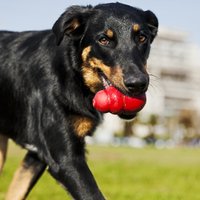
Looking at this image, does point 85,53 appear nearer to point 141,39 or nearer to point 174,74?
point 141,39

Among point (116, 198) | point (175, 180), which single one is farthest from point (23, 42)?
point (175, 180)

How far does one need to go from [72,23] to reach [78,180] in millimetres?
1679

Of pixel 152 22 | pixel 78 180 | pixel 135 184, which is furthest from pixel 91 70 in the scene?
pixel 135 184

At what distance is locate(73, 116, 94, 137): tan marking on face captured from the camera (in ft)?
20.9

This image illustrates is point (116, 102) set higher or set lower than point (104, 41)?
→ lower

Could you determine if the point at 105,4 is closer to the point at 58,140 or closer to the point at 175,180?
the point at 58,140

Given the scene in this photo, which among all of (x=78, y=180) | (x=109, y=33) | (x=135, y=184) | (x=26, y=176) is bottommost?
(x=135, y=184)

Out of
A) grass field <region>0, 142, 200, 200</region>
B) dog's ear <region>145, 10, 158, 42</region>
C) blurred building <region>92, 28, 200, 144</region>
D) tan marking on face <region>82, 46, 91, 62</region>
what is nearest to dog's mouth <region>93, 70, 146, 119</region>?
tan marking on face <region>82, 46, 91, 62</region>

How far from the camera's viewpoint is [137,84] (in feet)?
19.2

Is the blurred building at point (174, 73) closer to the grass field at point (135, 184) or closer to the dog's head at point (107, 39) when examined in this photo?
the grass field at point (135, 184)

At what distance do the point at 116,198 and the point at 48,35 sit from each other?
387 centimetres

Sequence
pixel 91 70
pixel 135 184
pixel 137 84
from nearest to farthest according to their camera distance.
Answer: pixel 137 84
pixel 91 70
pixel 135 184

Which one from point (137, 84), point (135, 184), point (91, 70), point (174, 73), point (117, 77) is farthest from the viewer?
point (174, 73)

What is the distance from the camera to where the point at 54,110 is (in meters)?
6.46
